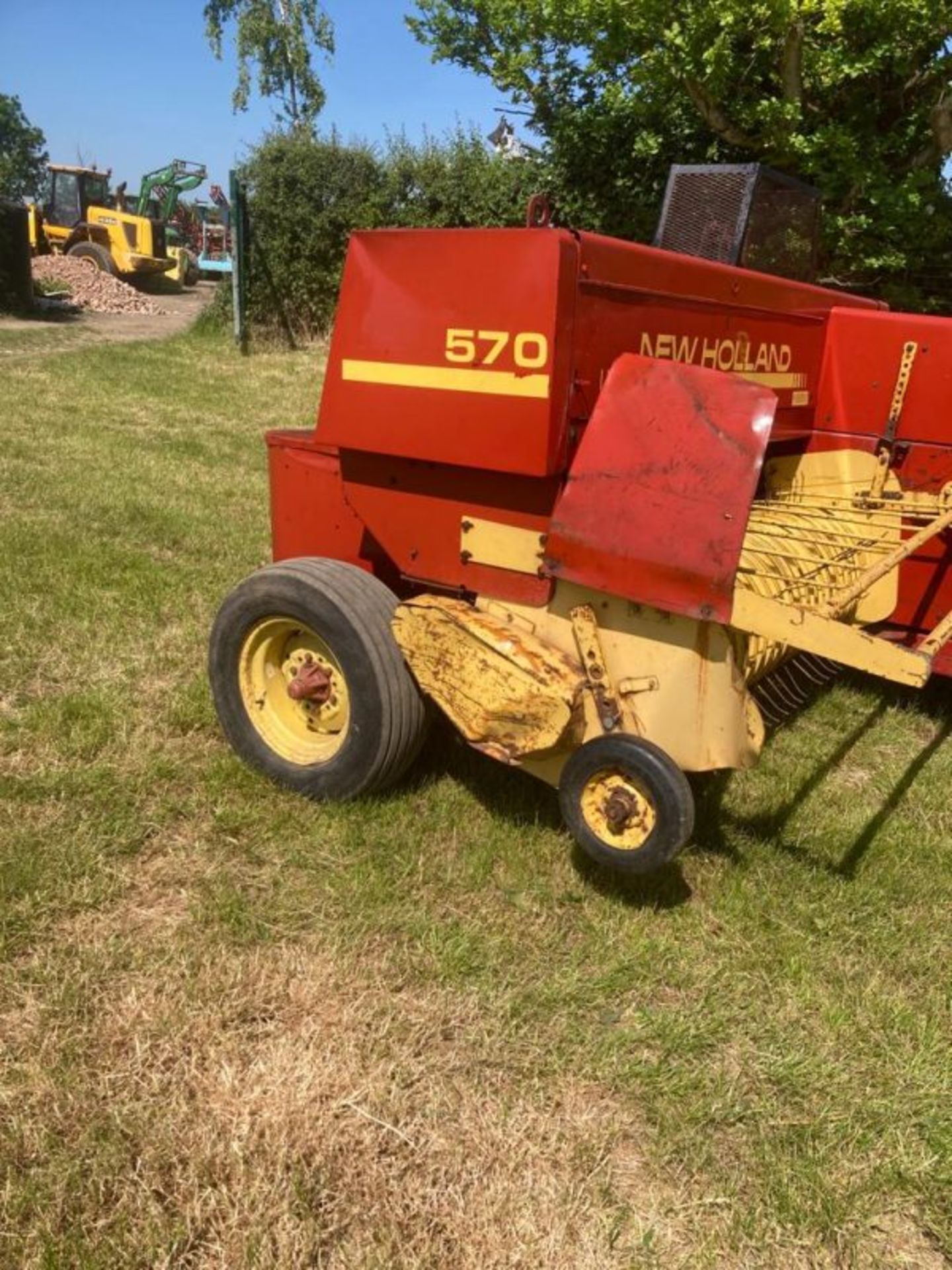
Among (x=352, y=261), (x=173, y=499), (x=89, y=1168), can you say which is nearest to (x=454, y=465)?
(x=352, y=261)

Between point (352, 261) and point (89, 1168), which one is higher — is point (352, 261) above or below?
above

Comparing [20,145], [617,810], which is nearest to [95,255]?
[617,810]

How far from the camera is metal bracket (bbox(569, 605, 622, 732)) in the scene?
2318mm

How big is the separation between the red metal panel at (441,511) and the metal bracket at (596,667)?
13 cm

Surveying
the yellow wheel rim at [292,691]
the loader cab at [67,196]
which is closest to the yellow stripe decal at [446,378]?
the yellow wheel rim at [292,691]

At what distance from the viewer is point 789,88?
25.0ft

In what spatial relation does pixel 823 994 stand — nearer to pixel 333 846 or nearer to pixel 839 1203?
pixel 839 1203

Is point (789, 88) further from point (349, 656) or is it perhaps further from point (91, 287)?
point (91, 287)

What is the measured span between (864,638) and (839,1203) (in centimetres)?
105

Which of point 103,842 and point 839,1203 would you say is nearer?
point 839,1203

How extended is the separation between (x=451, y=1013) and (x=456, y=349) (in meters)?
1.54

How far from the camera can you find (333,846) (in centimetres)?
262

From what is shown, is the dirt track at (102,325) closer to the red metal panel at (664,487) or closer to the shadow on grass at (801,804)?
the shadow on grass at (801,804)

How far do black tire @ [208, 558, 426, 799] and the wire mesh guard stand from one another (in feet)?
5.92
